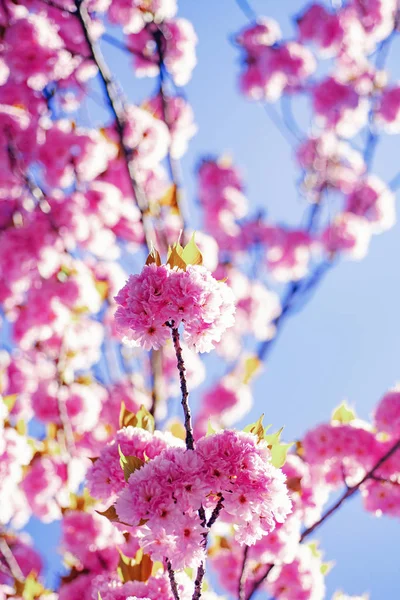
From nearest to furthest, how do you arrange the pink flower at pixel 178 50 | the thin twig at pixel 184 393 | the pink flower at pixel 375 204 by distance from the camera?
the thin twig at pixel 184 393
the pink flower at pixel 178 50
the pink flower at pixel 375 204

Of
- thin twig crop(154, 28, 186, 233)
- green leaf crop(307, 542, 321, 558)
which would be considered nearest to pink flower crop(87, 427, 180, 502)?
green leaf crop(307, 542, 321, 558)

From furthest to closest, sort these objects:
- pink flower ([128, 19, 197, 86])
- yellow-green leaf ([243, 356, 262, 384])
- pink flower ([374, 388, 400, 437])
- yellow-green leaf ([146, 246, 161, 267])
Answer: yellow-green leaf ([243, 356, 262, 384]) < pink flower ([128, 19, 197, 86]) < pink flower ([374, 388, 400, 437]) < yellow-green leaf ([146, 246, 161, 267])

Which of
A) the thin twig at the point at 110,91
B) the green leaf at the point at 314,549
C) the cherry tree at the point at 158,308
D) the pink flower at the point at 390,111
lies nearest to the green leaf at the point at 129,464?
the cherry tree at the point at 158,308

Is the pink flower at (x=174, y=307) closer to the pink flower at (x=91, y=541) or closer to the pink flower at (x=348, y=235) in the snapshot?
the pink flower at (x=91, y=541)

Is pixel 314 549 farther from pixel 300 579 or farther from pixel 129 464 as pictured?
pixel 129 464

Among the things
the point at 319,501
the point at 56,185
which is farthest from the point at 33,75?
the point at 319,501

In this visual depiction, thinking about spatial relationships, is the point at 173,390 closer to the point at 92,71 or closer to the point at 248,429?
the point at 92,71

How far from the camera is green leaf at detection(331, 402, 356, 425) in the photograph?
8.78ft

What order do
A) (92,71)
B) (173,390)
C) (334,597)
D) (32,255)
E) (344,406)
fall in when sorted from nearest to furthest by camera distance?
1. (334,597)
2. (344,406)
3. (32,255)
4. (92,71)
5. (173,390)

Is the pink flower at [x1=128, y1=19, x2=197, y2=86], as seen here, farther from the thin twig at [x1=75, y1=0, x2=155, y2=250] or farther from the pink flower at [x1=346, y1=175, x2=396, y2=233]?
the pink flower at [x1=346, y1=175, x2=396, y2=233]

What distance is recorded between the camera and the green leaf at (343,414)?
2.68 meters

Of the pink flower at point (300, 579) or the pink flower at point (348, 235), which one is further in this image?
the pink flower at point (348, 235)

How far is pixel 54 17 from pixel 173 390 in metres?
3.43

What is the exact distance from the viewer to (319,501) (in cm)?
238
